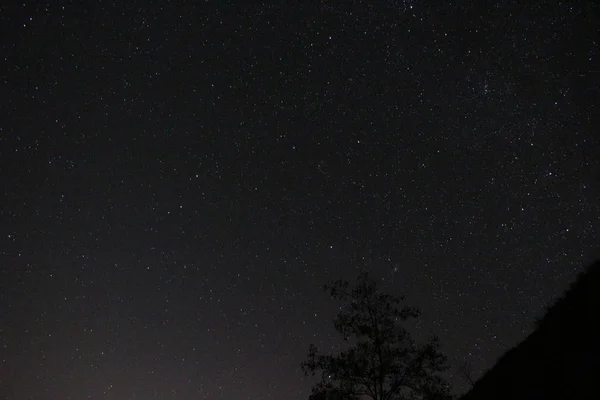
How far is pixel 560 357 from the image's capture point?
31.0 ft

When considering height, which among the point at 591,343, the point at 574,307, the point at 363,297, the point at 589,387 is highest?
the point at 363,297

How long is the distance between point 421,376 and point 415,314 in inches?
73.9

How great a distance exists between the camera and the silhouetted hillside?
8.37 metres

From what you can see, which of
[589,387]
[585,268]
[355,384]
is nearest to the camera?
[589,387]

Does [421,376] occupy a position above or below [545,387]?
above

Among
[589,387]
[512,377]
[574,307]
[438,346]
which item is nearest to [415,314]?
[438,346]

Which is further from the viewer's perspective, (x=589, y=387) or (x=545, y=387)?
(x=545, y=387)

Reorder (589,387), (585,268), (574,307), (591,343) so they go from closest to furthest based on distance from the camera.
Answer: (589,387) → (591,343) → (574,307) → (585,268)

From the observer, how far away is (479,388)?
499 inches

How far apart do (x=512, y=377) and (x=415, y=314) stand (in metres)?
4.40

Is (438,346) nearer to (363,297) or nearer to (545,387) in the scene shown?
(363,297)

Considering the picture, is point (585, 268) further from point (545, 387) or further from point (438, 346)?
point (438, 346)

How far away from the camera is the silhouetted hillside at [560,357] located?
27.5 feet

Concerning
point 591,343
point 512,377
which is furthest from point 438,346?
point 591,343
